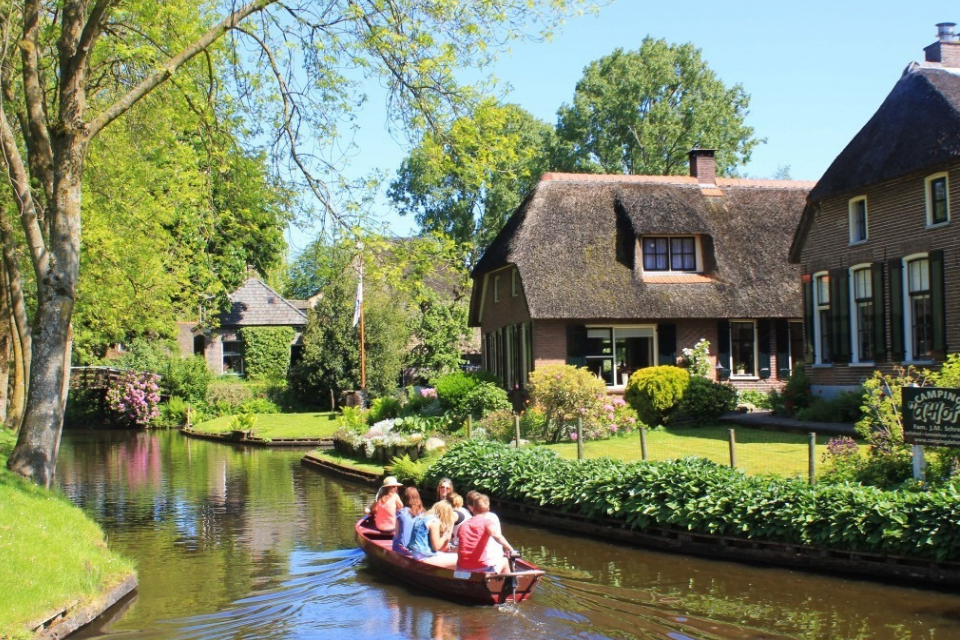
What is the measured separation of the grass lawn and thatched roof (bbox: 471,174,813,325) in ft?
19.8

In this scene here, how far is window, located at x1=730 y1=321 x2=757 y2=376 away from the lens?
3161 cm

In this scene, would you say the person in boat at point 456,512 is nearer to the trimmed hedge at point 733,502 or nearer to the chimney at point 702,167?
the trimmed hedge at point 733,502

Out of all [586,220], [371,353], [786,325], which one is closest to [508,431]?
[586,220]

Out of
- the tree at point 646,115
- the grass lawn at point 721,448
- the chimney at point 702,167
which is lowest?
the grass lawn at point 721,448

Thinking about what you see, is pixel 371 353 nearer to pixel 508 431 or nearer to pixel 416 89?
pixel 508 431

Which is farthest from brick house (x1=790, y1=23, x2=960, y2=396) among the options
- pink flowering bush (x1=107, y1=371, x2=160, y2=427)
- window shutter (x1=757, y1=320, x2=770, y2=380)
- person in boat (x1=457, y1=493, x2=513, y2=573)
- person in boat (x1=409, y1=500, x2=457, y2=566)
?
pink flowering bush (x1=107, y1=371, x2=160, y2=427)

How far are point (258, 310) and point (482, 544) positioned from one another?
39.8 meters

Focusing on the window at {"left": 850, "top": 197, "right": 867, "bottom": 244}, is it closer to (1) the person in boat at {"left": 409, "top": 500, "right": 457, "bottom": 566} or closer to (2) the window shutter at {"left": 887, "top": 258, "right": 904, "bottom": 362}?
(2) the window shutter at {"left": 887, "top": 258, "right": 904, "bottom": 362}

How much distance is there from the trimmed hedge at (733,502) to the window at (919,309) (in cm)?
897

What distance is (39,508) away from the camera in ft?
43.3

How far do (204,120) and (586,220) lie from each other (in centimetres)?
1762

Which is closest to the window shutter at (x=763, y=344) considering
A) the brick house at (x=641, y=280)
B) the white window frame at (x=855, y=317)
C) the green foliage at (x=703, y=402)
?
the brick house at (x=641, y=280)

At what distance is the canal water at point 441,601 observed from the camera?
10.6 m

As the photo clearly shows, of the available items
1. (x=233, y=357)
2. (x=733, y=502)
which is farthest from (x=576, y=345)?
(x=233, y=357)
